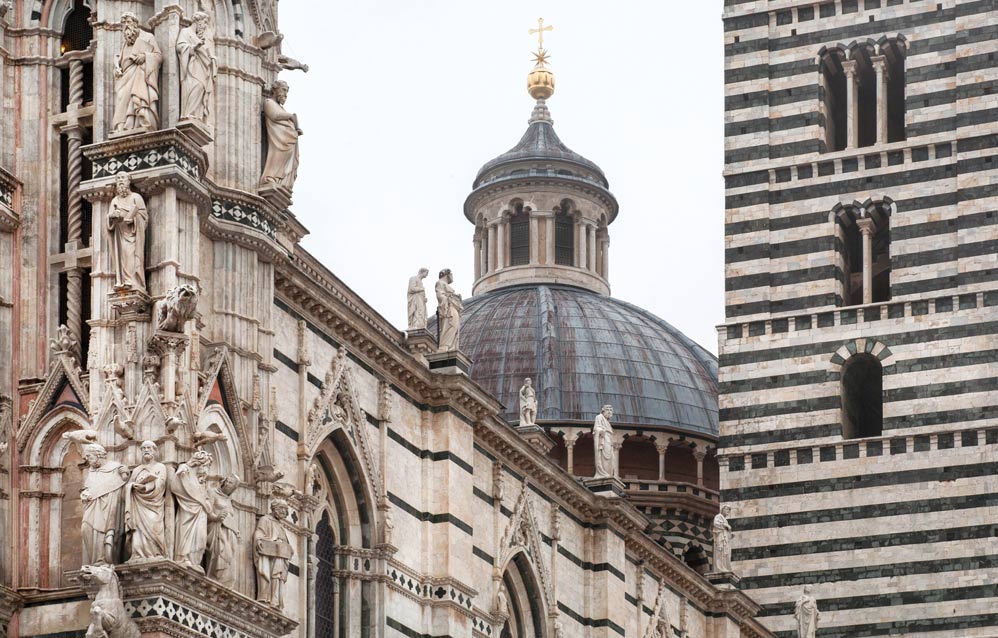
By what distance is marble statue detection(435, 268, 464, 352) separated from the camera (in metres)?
30.8

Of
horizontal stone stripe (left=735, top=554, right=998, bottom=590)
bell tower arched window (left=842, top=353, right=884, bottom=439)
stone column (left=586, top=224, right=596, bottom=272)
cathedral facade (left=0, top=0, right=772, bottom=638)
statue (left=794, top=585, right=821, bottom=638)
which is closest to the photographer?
cathedral facade (left=0, top=0, right=772, bottom=638)

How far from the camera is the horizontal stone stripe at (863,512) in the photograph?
42219 millimetres

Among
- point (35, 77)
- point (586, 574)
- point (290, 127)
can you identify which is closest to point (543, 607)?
point (586, 574)

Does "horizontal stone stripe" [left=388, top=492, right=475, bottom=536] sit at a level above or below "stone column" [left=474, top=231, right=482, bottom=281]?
below

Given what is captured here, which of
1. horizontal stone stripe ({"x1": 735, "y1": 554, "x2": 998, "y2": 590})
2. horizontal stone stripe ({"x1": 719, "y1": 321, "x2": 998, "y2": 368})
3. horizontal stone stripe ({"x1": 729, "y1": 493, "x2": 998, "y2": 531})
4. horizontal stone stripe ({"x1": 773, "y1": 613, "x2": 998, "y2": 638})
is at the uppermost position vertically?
horizontal stone stripe ({"x1": 719, "y1": 321, "x2": 998, "y2": 368})

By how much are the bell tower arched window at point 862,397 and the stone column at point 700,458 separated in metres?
5.44

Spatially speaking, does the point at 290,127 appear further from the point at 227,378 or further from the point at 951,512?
the point at 951,512

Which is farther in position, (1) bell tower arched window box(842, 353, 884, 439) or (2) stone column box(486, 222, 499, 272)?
(2) stone column box(486, 222, 499, 272)

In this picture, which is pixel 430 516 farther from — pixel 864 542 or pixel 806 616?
pixel 864 542

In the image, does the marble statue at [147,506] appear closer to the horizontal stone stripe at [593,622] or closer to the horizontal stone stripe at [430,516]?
the horizontal stone stripe at [430,516]

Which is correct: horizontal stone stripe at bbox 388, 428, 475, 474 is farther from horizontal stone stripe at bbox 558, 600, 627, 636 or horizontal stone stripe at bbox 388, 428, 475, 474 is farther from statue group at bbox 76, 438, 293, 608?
statue group at bbox 76, 438, 293, 608

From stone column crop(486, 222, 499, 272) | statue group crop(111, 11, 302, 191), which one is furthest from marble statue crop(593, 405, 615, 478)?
stone column crop(486, 222, 499, 272)

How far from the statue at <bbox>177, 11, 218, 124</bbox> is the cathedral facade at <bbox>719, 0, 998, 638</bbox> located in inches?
863

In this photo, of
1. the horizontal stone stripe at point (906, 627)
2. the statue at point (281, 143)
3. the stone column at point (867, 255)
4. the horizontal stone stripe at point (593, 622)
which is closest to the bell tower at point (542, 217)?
the stone column at point (867, 255)
